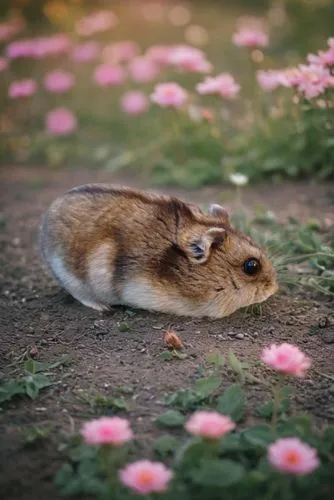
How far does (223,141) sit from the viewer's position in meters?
7.55

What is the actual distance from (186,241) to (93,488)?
76.9 inches

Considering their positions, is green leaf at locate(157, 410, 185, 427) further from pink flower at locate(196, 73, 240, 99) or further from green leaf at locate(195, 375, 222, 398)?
pink flower at locate(196, 73, 240, 99)

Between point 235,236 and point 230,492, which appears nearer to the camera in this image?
point 230,492

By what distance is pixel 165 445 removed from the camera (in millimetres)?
3385

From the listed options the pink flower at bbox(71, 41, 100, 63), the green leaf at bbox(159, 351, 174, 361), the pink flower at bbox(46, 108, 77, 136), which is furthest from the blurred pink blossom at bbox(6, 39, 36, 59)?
the green leaf at bbox(159, 351, 174, 361)

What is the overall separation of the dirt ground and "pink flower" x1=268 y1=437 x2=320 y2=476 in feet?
2.95

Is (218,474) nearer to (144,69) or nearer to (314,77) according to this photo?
(314,77)

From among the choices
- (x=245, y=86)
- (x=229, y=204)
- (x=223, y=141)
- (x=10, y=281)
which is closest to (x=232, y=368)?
(x=10, y=281)

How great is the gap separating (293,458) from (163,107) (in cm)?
458

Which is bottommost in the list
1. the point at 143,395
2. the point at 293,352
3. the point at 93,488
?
the point at 143,395

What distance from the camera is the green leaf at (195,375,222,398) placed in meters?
3.80

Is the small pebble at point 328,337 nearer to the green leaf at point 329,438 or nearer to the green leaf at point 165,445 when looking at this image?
the green leaf at point 329,438

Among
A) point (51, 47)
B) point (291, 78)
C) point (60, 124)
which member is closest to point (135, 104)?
point (60, 124)

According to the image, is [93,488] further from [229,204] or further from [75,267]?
[229,204]
